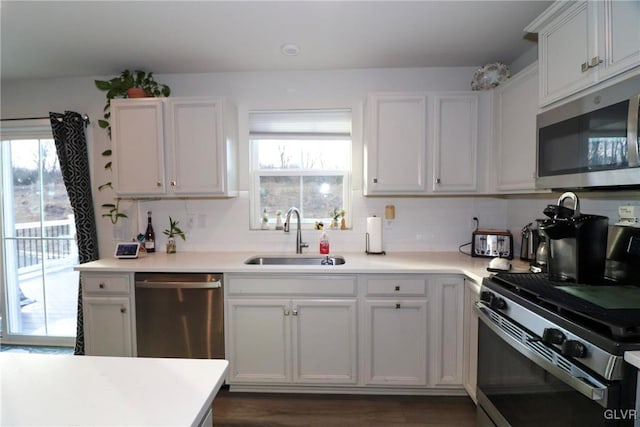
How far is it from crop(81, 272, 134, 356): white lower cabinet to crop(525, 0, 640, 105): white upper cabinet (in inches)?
113

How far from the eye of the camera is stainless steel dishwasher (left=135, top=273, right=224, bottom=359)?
214 cm

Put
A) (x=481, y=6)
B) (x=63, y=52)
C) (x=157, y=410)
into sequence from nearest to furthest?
(x=157, y=410), (x=481, y=6), (x=63, y=52)

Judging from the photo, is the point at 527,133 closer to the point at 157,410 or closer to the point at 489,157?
the point at 489,157

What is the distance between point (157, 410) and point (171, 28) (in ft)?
7.23

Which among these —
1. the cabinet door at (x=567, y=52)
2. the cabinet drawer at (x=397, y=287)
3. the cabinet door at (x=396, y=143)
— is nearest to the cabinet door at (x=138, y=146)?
the cabinet door at (x=396, y=143)

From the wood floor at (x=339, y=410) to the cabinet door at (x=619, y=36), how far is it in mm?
2052

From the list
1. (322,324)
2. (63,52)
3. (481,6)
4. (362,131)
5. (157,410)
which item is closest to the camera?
(157,410)

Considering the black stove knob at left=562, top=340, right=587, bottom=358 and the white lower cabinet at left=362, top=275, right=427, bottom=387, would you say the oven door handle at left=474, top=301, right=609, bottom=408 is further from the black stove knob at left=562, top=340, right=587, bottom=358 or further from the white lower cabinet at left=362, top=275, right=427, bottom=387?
the white lower cabinet at left=362, top=275, right=427, bottom=387

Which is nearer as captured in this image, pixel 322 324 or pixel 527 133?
pixel 527 133

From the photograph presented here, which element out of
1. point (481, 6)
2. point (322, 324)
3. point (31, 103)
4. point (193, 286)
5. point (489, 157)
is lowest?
point (322, 324)

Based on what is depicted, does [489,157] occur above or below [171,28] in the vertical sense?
below

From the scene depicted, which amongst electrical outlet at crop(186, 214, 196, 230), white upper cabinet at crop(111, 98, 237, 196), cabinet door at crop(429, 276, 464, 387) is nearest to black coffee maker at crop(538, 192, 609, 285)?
cabinet door at crop(429, 276, 464, 387)

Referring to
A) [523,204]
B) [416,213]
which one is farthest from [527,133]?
[416,213]

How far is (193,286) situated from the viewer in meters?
2.13
